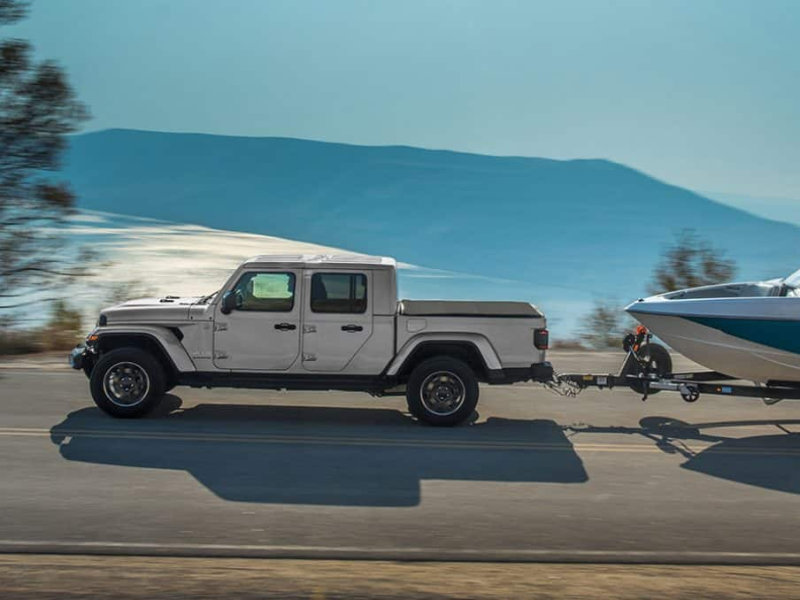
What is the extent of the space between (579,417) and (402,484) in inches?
150

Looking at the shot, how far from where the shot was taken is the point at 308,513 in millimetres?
7422

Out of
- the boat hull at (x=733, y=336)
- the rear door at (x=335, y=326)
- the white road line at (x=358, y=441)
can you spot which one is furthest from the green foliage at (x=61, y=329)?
the boat hull at (x=733, y=336)

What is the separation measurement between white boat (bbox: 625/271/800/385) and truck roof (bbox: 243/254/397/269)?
2.93 metres

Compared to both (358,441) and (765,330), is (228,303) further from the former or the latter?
(765,330)

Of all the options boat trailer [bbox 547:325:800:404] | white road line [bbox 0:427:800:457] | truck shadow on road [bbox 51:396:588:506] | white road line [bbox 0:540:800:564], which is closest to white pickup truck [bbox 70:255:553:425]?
truck shadow on road [bbox 51:396:588:506]

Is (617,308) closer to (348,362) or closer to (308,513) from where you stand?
(348,362)

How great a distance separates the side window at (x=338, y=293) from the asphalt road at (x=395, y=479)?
1.29m

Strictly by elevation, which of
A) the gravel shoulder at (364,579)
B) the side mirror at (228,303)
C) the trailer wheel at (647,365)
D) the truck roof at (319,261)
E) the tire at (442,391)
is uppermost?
the truck roof at (319,261)

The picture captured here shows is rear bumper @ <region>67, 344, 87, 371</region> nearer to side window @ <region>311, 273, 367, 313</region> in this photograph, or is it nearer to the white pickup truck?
the white pickup truck

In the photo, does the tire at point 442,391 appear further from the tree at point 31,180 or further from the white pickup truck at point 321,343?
the tree at point 31,180

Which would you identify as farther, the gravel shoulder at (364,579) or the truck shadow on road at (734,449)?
the truck shadow on road at (734,449)

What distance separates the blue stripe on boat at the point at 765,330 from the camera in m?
10.3

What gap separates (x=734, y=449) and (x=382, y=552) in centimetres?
507

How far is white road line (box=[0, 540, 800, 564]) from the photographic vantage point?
645 centimetres
